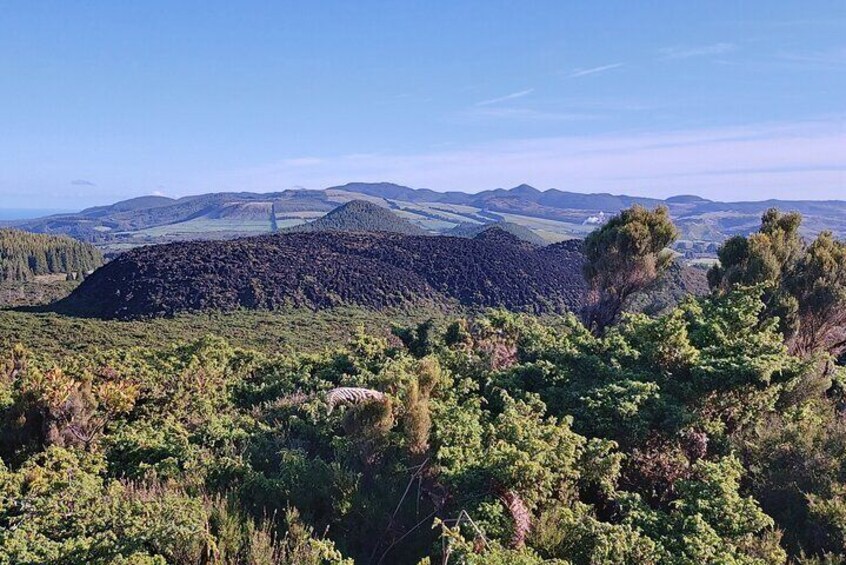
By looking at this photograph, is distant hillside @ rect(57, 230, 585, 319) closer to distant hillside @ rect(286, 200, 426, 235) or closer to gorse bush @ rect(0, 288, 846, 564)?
gorse bush @ rect(0, 288, 846, 564)

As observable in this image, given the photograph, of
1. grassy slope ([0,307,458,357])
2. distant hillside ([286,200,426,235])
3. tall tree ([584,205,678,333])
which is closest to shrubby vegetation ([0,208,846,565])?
tall tree ([584,205,678,333])

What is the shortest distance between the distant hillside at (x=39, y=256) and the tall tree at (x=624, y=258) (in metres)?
84.0

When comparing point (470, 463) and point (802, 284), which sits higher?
point (802, 284)

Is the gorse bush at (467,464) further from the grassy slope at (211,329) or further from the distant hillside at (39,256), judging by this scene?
the distant hillside at (39,256)

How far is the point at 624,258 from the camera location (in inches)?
592

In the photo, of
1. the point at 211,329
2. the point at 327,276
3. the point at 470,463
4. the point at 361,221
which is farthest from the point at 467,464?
the point at 361,221

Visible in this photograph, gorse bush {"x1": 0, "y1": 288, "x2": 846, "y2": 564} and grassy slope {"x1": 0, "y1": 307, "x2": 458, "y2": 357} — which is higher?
gorse bush {"x1": 0, "y1": 288, "x2": 846, "y2": 564}

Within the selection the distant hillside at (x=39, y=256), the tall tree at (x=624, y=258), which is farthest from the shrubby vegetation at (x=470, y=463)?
the distant hillside at (x=39, y=256)

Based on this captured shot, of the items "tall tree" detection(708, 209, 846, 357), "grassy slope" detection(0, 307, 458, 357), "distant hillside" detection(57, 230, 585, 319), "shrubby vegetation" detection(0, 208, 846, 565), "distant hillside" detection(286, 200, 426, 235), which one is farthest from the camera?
"distant hillside" detection(286, 200, 426, 235)

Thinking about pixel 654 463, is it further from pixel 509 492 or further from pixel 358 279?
pixel 358 279

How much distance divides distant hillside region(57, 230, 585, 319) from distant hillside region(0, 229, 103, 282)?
32264 millimetres

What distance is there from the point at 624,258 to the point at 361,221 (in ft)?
412

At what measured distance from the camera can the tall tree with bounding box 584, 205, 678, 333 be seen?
14.9 m

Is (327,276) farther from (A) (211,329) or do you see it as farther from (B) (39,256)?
(B) (39,256)
